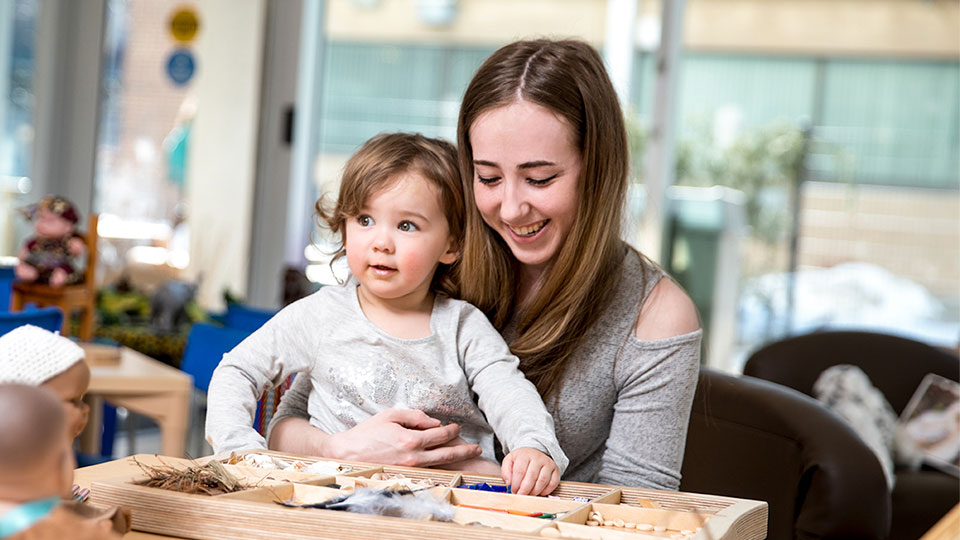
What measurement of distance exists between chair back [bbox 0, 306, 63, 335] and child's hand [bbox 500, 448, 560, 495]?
1.65 metres

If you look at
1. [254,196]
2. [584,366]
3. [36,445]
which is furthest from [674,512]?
[254,196]

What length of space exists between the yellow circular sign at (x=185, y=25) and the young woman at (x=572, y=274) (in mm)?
3371

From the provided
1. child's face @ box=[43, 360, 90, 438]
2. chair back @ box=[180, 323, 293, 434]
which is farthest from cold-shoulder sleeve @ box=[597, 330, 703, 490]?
chair back @ box=[180, 323, 293, 434]

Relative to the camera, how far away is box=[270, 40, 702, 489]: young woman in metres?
1.42

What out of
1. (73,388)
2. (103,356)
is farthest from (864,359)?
(73,388)

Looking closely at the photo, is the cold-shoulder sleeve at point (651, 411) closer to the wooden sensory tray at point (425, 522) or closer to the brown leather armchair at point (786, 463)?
the wooden sensory tray at point (425, 522)

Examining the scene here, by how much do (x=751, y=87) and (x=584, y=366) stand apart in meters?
3.65

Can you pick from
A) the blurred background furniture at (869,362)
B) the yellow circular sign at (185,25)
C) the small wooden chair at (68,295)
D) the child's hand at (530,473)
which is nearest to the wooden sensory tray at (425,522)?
the child's hand at (530,473)

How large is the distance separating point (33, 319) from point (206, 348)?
1.38ft

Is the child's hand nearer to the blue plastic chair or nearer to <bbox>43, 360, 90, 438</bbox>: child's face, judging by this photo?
<bbox>43, 360, 90, 438</bbox>: child's face

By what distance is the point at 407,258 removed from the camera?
54.5 inches

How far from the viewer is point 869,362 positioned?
3.34 meters

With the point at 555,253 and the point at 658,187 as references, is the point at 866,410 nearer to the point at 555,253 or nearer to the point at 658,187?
the point at 658,187

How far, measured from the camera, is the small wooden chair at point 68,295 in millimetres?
3236
